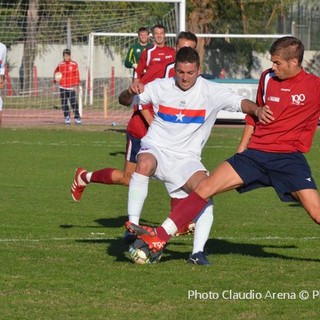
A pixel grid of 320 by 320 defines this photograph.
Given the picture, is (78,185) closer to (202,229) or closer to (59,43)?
(202,229)

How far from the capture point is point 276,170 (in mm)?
7758

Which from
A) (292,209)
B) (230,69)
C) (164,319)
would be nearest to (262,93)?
(164,319)

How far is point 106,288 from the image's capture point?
7.00 metres

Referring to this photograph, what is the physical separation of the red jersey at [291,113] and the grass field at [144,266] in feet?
3.16

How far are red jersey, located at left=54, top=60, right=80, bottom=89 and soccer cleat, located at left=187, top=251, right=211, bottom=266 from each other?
1998 cm

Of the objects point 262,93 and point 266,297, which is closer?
point 266,297

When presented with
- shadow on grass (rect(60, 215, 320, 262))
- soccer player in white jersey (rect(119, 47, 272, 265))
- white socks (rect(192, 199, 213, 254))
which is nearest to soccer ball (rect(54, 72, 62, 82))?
shadow on grass (rect(60, 215, 320, 262))

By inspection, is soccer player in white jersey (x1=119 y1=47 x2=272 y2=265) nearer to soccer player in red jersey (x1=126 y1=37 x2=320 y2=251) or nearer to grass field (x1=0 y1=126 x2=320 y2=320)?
soccer player in red jersey (x1=126 y1=37 x2=320 y2=251)

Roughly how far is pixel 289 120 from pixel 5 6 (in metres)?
24.8

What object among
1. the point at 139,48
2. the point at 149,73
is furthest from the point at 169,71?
the point at 139,48

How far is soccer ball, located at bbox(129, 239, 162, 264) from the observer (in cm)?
782

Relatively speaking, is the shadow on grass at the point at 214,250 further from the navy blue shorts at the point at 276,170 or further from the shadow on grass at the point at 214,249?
the navy blue shorts at the point at 276,170

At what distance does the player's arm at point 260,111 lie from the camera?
7.52 metres

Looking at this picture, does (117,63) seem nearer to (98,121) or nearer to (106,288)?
(98,121)
